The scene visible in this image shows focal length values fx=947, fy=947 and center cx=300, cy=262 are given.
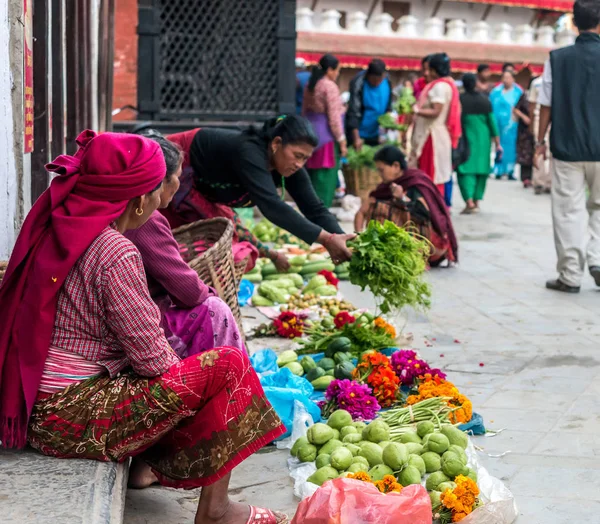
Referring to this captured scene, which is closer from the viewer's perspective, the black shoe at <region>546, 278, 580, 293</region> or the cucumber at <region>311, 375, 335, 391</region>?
the cucumber at <region>311, 375, 335, 391</region>

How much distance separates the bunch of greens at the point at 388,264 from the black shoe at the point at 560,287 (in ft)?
9.50

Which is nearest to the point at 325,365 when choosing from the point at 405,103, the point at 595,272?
the point at 595,272

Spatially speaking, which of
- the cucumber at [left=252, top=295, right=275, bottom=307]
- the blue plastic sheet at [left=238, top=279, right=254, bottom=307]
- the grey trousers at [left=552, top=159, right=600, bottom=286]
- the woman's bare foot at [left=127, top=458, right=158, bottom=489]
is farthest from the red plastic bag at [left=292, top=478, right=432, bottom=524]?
the grey trousers at [left=552, top=159, right=600, bottom=286]

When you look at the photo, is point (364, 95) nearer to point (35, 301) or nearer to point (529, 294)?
point (529, 294)

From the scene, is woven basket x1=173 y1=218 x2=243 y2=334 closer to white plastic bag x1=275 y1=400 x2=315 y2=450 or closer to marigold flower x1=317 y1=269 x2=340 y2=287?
white plastic bag x1=275 y1=400 x2=315 y2=450

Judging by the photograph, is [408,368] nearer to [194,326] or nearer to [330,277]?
[194,326]

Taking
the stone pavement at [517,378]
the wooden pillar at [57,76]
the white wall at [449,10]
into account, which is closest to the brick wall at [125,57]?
the stone pavement at [517,378]

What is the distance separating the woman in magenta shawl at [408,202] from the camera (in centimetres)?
837

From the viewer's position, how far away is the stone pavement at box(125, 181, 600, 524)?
12.0ft

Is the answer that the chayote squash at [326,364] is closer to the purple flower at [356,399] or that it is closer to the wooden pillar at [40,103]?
the purple flower at [356,399]

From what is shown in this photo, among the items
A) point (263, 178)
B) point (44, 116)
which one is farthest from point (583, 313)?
point (44, 116)

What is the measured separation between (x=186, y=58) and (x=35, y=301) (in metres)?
7.05

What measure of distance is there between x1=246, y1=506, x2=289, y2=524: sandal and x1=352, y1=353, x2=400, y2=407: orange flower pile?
1241 mm

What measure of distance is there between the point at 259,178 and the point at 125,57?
17.2 feet
